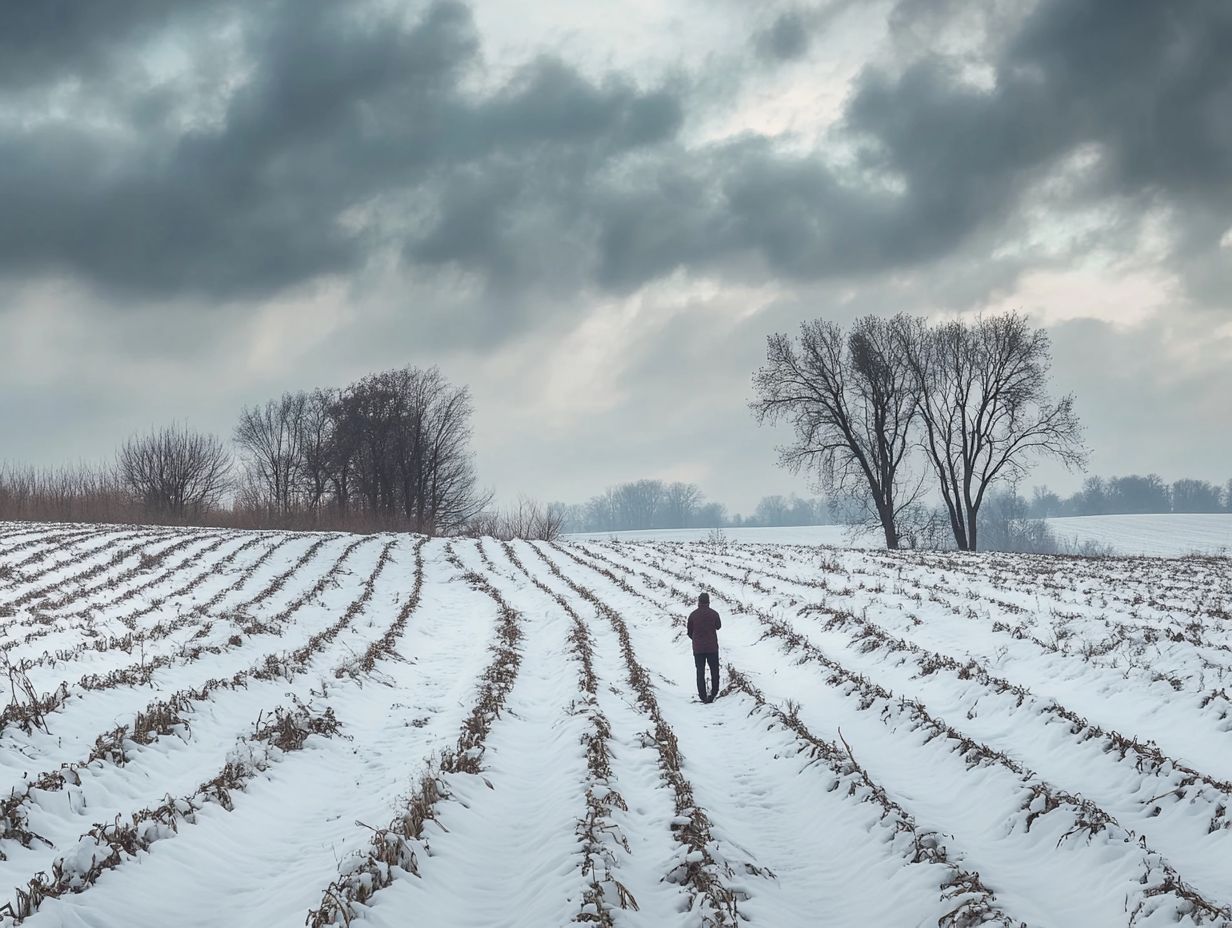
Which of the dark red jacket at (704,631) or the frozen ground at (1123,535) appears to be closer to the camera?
the dark red jacket at (704,631)

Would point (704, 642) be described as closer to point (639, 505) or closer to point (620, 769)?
point (620, 769)

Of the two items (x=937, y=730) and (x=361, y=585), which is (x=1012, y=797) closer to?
(x=937, y=730)

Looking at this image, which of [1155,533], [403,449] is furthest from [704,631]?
[1155,533]

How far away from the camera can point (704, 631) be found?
471 inches

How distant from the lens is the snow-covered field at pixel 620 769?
18.9 ft

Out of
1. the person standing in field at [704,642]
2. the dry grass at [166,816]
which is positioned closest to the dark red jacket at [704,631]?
the person standing in field at [704,642]

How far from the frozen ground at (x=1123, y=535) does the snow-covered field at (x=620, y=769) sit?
4609cm

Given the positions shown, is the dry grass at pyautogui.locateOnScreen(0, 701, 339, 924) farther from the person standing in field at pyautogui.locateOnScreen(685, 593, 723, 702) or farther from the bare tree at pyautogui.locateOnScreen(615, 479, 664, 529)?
the bare tree at pyautogui.locateOnScreen(615, 479, 664, 529)

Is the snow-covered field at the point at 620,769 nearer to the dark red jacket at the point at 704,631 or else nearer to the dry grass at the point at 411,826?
the dry grass at the point at 411,826

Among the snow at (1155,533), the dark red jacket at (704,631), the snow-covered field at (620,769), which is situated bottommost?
the snow at (1155,533)

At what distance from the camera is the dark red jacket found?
11930mm

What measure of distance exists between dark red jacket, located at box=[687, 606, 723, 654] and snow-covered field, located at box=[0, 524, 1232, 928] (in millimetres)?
803

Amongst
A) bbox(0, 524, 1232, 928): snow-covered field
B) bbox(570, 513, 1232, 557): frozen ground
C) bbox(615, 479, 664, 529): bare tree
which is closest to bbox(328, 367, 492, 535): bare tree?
bbox(570, 513, 1232, 557): frozen ground

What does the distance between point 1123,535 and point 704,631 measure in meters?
82.0
